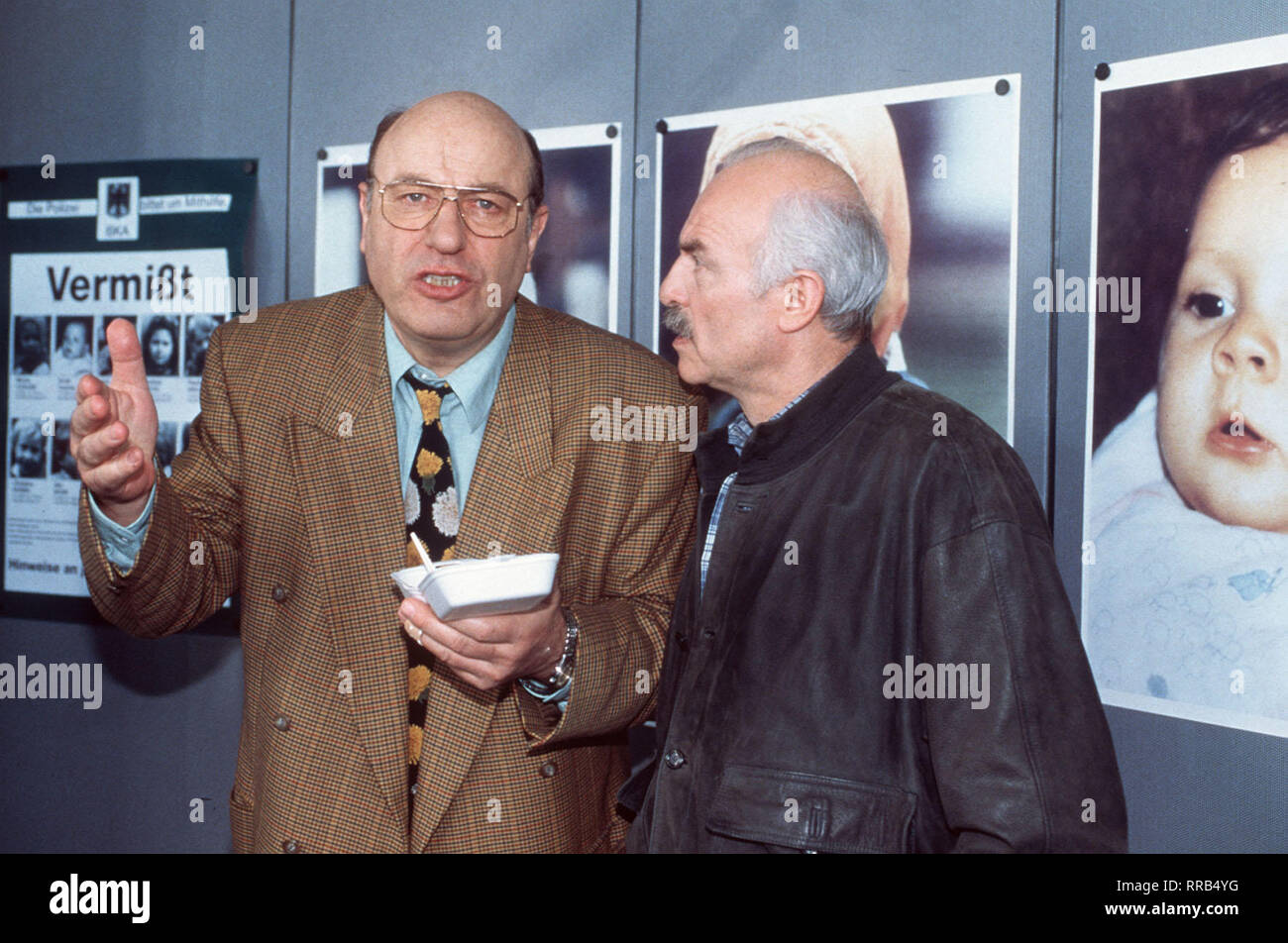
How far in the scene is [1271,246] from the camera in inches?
69.4

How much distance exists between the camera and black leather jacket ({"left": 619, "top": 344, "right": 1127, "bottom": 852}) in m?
1.31

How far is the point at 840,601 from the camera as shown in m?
1.47

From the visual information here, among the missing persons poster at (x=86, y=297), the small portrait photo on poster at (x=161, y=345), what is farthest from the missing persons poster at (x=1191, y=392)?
the small portrait photo on poster at (x=161, y=345)

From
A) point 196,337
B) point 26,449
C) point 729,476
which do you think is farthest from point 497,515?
point 26,449

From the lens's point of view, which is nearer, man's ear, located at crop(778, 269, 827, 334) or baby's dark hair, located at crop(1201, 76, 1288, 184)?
man's ear, located at crop(778, 269, 827, 334)

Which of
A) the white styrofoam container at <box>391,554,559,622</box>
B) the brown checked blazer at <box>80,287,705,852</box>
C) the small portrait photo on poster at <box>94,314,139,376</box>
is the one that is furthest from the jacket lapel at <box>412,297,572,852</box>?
the small portrait photo on poster at <box>94,314,139,376</box>

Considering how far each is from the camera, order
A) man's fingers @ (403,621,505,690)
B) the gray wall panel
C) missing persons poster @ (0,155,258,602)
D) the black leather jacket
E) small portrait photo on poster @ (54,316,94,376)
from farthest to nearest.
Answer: small portrait photo on poster @ (54,316,94,376) → missing persons poster @ (0,155,258,602) → the gray wall panel → man's fingers @ (403,621,505,690) → the black leather jacket

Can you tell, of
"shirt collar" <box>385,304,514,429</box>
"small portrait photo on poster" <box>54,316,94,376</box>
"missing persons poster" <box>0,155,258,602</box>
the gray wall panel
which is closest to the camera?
"shirt collar" <box>385,304,514,429</box>

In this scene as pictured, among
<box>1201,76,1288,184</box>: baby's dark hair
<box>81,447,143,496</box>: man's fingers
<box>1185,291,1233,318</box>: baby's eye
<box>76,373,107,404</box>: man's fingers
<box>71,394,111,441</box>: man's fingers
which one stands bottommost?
<box>81,447,143,496</box>: man's fingers

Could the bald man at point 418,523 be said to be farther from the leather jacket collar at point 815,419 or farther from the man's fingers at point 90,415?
the leather jacket collar at point 815,419

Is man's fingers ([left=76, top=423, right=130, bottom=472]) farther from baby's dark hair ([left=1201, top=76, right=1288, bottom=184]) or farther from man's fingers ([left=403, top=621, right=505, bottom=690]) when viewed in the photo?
baby's dark hair ([left=1201, top=76, right=1288, bottom=184])

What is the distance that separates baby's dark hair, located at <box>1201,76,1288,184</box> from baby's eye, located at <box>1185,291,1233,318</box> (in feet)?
0.60

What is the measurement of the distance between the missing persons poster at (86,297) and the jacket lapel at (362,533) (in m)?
1.12

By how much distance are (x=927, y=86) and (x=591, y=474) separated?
3.18 feet
